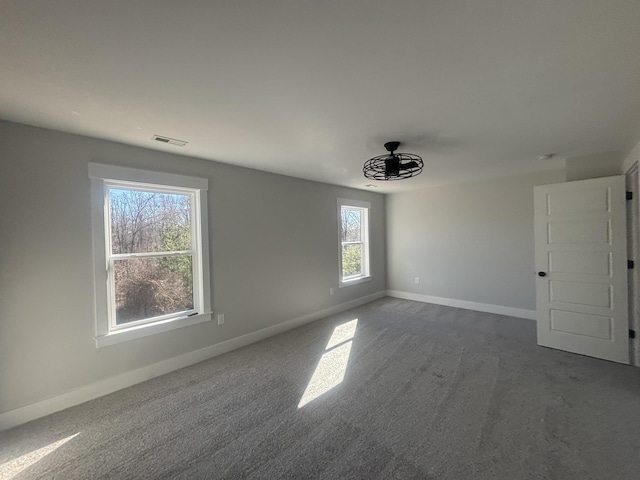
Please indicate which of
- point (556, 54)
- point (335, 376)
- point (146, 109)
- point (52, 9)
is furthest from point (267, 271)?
point (556, 54)

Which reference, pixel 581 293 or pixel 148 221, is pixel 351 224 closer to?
pixel 581 293

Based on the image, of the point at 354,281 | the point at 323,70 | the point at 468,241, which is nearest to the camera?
the point at 323,70

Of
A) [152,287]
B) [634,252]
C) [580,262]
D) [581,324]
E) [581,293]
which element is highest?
[634,252]

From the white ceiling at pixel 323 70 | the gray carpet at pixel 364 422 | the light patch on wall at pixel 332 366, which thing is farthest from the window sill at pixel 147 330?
the white ceiling at pixel 323 70

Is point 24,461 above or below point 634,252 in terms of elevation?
below

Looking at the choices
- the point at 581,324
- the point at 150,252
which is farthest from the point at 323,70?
the point at 581,324

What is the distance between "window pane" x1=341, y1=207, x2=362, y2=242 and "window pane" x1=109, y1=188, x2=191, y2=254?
2959 millimetres

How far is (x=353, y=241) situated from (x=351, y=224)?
14.0 inches

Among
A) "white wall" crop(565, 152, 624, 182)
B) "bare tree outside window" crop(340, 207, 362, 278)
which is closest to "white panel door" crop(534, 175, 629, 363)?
"white wall" crop(565, 152, 624, 182)

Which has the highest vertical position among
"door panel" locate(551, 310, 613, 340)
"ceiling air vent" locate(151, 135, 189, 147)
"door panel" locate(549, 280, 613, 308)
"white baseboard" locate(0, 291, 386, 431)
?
"ceiling air vent" locate(151, 135, 189, 147)

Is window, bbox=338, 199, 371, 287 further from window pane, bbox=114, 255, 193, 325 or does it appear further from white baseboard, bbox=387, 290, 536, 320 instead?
window pane, bbox=114, 255, 193, 325

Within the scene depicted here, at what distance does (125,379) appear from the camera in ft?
8.50

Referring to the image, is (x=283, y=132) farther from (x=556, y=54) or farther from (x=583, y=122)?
(x=583, y=122)

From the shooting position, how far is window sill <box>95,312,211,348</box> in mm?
2479
